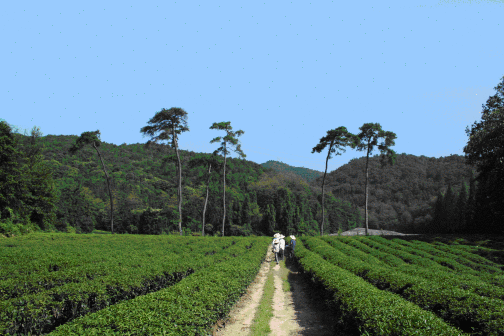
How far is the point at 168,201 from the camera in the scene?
60281 millimetres

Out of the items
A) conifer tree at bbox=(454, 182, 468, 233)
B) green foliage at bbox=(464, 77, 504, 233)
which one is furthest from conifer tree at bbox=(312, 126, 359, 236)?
conifer tree at bbox=(454, 182, 468, 233)

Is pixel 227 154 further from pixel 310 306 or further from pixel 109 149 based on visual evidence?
pixel 109 149

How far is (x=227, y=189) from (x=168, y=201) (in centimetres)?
1388

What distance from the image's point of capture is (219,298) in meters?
6.53

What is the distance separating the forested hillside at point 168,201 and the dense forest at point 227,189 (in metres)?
0.25

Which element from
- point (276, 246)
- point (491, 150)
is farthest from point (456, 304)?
point (491, 150)

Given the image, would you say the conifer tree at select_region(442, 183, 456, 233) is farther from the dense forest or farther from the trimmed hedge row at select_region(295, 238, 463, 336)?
the trimmed hedge row at select_region(295, 238, 463, 336)

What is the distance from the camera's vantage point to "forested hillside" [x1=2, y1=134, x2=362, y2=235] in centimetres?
5131

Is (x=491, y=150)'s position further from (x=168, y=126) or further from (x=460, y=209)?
(x=460, y=209)

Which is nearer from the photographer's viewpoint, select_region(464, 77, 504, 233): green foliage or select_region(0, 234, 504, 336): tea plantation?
select_region(0, 234, 504, 336): tea plantation

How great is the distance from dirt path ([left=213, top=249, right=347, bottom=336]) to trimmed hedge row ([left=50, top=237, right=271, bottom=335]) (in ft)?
1.78

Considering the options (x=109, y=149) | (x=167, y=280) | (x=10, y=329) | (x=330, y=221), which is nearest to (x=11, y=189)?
(x=167, y=280)

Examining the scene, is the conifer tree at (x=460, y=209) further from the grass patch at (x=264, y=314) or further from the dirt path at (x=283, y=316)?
the grass patch at (x=264, y=314)

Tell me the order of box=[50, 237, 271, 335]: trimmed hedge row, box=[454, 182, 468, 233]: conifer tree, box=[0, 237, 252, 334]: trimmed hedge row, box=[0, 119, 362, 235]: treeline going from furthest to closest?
1. box=[454, 182, 468, 233]: conifer tree
2. box=[0, 119, 362, 235]: treeline
3. box=[0, 237, 252, 334]: trimmed hedge row
4. box=[50, 237, 271, 335]: trimmed hedge row
